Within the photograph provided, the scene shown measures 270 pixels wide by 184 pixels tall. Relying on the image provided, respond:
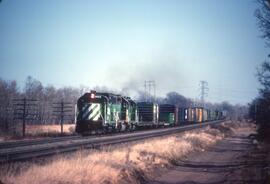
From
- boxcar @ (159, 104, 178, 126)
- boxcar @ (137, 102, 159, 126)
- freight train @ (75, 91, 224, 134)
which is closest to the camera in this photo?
freight train @ (75, 91, 224, 134)

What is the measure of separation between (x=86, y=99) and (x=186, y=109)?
150 feet

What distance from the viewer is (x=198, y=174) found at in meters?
17.1

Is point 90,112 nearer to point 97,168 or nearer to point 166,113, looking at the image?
point 97,168

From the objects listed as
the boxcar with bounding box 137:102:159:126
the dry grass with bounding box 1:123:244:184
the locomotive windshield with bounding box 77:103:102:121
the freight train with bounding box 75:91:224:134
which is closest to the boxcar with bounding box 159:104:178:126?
the freight train with bounding box 75:91:224:134

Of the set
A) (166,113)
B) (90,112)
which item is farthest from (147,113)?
A: (90,112)

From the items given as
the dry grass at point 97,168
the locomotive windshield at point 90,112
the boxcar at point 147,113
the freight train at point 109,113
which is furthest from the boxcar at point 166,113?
the dry grass at point 97,168

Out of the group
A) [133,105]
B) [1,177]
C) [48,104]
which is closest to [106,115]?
[133,105]

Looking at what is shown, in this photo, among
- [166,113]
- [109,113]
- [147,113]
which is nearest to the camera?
[109,113]

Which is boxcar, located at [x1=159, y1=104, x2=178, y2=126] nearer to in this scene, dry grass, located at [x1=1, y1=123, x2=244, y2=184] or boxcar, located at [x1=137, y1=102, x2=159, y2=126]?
boxcar, located at [x1=137, y1=102, x2=159, y2=126]

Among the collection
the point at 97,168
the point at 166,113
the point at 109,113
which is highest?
the point at 109,113

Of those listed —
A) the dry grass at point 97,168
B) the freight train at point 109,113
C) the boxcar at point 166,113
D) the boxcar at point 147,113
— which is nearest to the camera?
the dry grass at point 97,168

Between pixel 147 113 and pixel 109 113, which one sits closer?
pixel 109 113

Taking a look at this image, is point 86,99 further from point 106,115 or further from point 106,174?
point 106,174

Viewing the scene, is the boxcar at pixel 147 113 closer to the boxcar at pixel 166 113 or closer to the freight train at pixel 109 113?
the freight train at pixel 109 113
